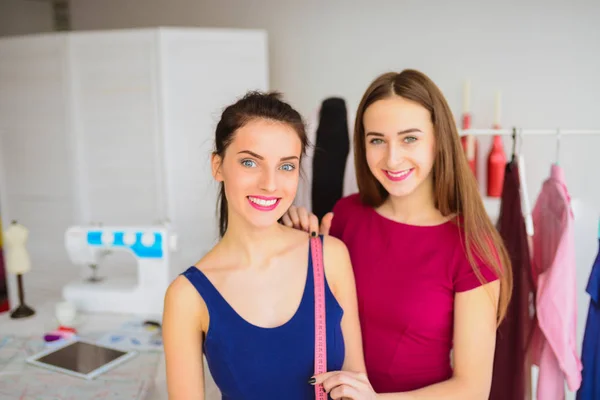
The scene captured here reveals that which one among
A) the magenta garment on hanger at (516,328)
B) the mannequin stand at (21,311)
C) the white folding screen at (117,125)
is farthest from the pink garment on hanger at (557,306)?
the white folding screen at (117,125)

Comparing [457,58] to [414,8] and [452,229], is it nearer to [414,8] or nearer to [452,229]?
[414,8]

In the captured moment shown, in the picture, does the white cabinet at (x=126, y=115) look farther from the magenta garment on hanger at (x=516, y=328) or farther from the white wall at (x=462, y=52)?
the magenta garment on hanger at (x=516, y=328)

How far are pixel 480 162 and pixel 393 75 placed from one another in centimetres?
238

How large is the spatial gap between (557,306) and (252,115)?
106 centimetres

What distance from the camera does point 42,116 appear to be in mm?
3592

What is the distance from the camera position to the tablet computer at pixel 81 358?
61.6 inches

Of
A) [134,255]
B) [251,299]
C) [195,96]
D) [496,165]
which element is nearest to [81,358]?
[134,255]

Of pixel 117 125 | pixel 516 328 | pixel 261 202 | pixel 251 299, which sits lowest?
pixel 516 328

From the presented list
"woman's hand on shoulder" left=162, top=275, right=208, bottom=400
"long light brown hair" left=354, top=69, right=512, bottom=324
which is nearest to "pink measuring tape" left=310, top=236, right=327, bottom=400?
"woman's hand on shoulder" left=162, top=275, right=208, bottom=400

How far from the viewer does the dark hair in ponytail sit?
3.83 feet

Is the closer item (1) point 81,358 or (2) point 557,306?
(2) point 557,306

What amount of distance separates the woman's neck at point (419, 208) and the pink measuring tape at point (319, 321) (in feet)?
1.06

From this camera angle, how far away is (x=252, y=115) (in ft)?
3.82

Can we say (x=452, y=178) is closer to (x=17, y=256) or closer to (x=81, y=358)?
(x=81, y=358)
